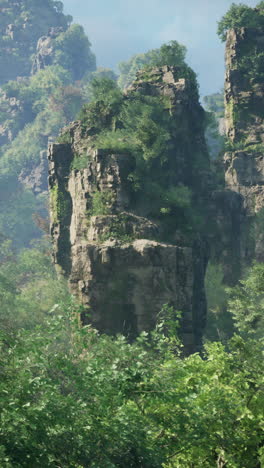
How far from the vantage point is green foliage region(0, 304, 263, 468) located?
42.4 feet

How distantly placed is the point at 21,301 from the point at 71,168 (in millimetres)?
16652

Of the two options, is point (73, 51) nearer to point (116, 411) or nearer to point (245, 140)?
point (245, 140)

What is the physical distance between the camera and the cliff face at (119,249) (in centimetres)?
3603

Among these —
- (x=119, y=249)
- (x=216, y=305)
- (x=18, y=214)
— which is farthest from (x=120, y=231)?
(x=18, y=214)

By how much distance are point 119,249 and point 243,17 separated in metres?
33.7

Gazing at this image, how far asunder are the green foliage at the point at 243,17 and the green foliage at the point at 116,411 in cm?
4872

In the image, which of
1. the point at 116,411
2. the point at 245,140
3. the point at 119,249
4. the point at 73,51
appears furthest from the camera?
the point at 73,51

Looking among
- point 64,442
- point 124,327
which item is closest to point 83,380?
point 64,442

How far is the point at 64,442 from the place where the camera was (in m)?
13.2

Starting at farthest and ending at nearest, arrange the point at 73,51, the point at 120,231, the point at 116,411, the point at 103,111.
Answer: the point at 73,51, the point at 103,111, the point at 120,231, the point at 116,411

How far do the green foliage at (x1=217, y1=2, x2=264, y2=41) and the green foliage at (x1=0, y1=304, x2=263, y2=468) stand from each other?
48.7 meters

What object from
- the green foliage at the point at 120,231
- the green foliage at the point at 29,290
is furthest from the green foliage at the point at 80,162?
the green foliage at the point at 29,290

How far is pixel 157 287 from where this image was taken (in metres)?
36.2

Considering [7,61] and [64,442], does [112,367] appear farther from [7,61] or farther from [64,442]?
[7,61]
